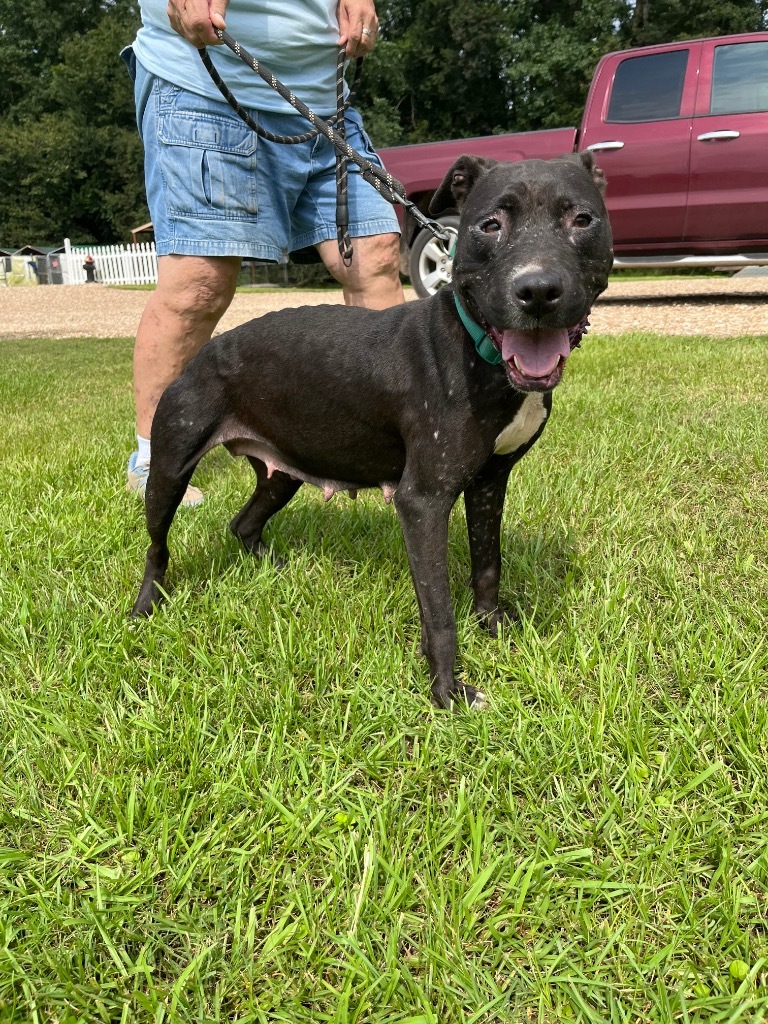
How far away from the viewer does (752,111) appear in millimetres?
8953

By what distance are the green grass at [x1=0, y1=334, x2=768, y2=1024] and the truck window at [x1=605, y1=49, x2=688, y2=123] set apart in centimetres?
768

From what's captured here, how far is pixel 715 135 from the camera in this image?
352 inches

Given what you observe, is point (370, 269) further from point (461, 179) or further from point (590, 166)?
point (590, 166)

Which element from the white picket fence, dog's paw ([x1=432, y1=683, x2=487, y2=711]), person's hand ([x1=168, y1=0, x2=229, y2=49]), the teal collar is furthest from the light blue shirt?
the white picket fence

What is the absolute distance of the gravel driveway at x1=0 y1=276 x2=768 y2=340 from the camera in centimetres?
907

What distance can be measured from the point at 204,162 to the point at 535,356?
5.86 ft

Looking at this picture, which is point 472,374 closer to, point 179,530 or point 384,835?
point 384,835

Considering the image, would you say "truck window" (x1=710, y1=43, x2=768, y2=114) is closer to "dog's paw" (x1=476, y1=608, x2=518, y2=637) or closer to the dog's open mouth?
"dog's paw" (x1=476, y1=608, x2=518, y2=637)

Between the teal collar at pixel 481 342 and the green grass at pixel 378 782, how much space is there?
2.71 feet

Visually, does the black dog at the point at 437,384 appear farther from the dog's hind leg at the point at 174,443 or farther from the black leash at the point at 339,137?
the black leash at the point at 339,137

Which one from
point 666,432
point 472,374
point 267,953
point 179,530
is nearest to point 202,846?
point 267,953

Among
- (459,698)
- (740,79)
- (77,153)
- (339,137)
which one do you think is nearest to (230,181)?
(339,137)

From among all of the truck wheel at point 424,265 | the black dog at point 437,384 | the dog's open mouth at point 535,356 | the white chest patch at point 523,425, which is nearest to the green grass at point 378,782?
the black dog at point 437,384

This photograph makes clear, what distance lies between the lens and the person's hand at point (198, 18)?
2.75 m
